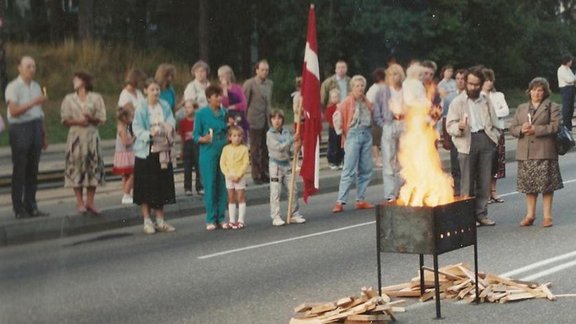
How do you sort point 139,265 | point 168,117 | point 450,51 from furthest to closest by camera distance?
point 450,51 < point 168,117 < point 139,265

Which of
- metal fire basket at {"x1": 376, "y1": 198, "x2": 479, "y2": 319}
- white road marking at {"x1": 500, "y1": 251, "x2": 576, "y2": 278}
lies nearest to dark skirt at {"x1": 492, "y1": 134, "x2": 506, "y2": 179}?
white road marking at {"x1": 500, "y1": 251, "x2": 576, "y2": 278}

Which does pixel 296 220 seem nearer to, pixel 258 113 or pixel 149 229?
pixel 149 229

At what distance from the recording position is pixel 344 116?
16.0m

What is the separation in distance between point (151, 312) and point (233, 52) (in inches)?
690

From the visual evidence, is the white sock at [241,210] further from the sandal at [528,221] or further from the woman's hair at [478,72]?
the sandal at [528,221]

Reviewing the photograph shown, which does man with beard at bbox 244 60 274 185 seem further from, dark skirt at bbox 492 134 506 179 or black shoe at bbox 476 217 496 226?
black shoe at bbox 476 217 496 226

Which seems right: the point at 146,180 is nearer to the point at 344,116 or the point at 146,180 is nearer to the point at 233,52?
the point at 344,116

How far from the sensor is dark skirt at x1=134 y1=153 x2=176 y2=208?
43.9 ft

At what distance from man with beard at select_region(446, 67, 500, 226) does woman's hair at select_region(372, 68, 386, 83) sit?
1.93 meters

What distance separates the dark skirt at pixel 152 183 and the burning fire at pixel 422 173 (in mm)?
4808

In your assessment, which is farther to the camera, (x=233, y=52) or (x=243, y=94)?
(x=233, y=52)

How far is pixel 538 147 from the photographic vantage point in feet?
44.1

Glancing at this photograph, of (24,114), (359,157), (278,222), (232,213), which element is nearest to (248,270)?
(232,213)

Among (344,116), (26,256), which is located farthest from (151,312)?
(344,116)
